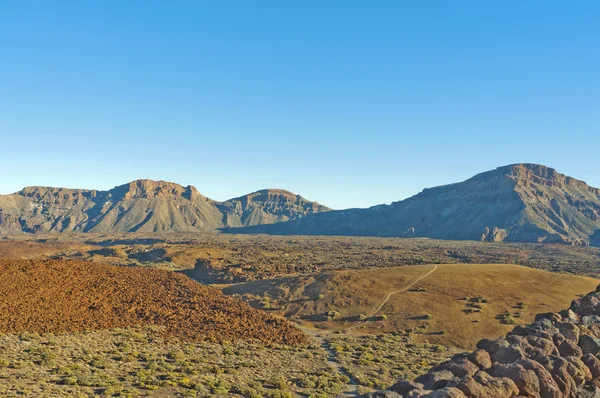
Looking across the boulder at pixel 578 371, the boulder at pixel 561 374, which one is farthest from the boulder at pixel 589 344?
the boulder at pixel 561 374

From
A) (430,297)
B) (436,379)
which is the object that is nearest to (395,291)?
(430,297)

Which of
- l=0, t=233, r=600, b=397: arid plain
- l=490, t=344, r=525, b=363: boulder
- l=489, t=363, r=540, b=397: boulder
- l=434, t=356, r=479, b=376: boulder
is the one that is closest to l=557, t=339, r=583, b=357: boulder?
l=490, t=344, r=525, b=363: boulder

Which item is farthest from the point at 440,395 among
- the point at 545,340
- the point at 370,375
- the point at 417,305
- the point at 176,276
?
the point at 176,276

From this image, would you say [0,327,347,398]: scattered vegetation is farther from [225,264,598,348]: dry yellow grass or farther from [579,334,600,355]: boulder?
[225,264,598,348]: dry yellow grass

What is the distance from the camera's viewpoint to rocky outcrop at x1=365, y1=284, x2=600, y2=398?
460 inches

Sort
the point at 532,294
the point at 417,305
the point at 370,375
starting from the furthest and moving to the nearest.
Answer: the point at 532,294
the point at 417,305
the point at 370,375

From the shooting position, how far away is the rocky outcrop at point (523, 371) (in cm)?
1170

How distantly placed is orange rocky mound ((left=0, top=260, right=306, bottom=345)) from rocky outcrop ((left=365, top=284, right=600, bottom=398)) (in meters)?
23.1

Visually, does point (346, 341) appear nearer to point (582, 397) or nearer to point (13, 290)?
point (582, 397)

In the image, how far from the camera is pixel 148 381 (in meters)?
22.3

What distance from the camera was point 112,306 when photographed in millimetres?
37250

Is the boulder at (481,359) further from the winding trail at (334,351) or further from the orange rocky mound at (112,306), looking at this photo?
the orange rocky mound at (112,306)

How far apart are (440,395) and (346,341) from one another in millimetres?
30123

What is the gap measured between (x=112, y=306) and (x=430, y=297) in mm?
37915
